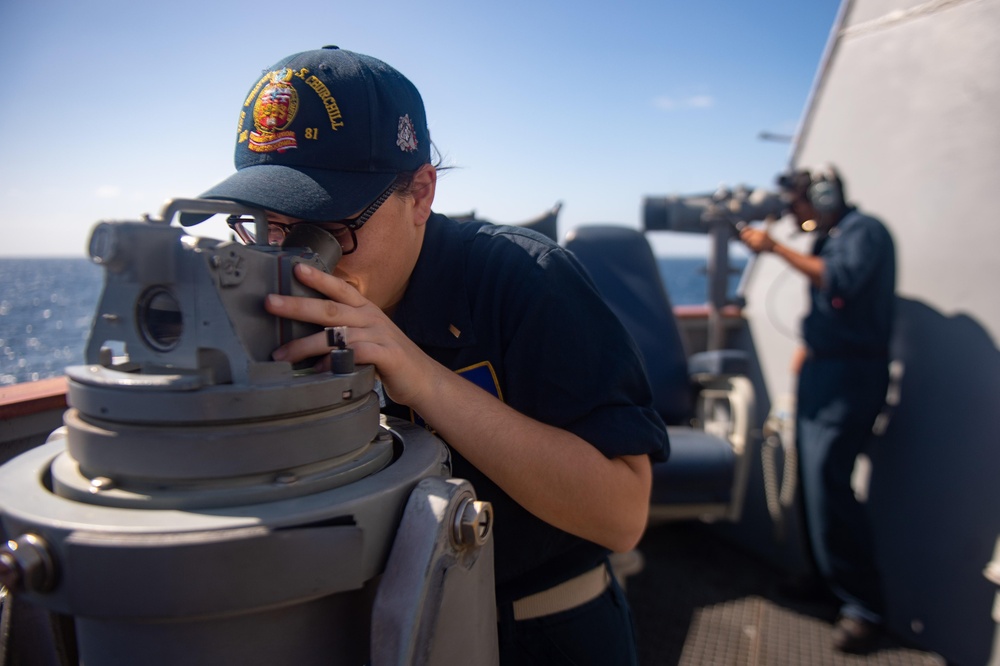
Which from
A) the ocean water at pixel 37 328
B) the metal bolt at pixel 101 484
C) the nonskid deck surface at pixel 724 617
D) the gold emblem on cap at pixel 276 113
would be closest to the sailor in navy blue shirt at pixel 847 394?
the nonskid deck surface at pixel 724 617

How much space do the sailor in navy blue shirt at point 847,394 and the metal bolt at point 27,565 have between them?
273 cm

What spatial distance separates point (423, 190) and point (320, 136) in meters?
0.21

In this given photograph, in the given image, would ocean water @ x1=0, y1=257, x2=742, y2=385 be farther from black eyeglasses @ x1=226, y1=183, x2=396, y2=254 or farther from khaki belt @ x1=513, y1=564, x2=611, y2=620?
khaki belt @ x1=513, y1=564, x2=611, y2=620

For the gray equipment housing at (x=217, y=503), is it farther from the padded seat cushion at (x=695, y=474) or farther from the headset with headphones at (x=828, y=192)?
the headset with headphones at (x=828, y=192)

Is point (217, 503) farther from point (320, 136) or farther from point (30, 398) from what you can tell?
point (30, 398)

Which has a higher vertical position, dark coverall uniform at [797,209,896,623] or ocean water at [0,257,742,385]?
ocean water at [0,257,742,385]

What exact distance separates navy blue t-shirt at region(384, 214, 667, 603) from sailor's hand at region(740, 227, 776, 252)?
7.68ft

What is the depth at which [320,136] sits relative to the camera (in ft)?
3.03

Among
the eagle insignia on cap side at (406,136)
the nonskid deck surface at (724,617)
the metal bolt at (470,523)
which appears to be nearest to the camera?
the metal bolt at (470,523)

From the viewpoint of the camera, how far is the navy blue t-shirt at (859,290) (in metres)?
2.65

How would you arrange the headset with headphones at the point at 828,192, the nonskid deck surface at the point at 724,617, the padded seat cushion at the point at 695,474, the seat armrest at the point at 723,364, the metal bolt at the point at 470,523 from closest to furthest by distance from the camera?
the metal bolt at the point at 470,523 < the nonskid deck surface at the point at 724,617 < the padded seat cushion at the point at 695,474 < the headset with headphones at the point at 828,192 < the seat armrest at the point at 723,364

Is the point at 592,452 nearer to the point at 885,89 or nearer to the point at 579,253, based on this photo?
the point at 579,253

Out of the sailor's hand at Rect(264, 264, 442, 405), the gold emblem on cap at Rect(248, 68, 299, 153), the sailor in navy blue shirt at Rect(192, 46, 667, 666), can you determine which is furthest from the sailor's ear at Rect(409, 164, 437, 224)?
the sailor's hand at Rect(264, 264, 442, 405)

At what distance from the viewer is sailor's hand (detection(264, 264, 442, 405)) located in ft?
2.28
